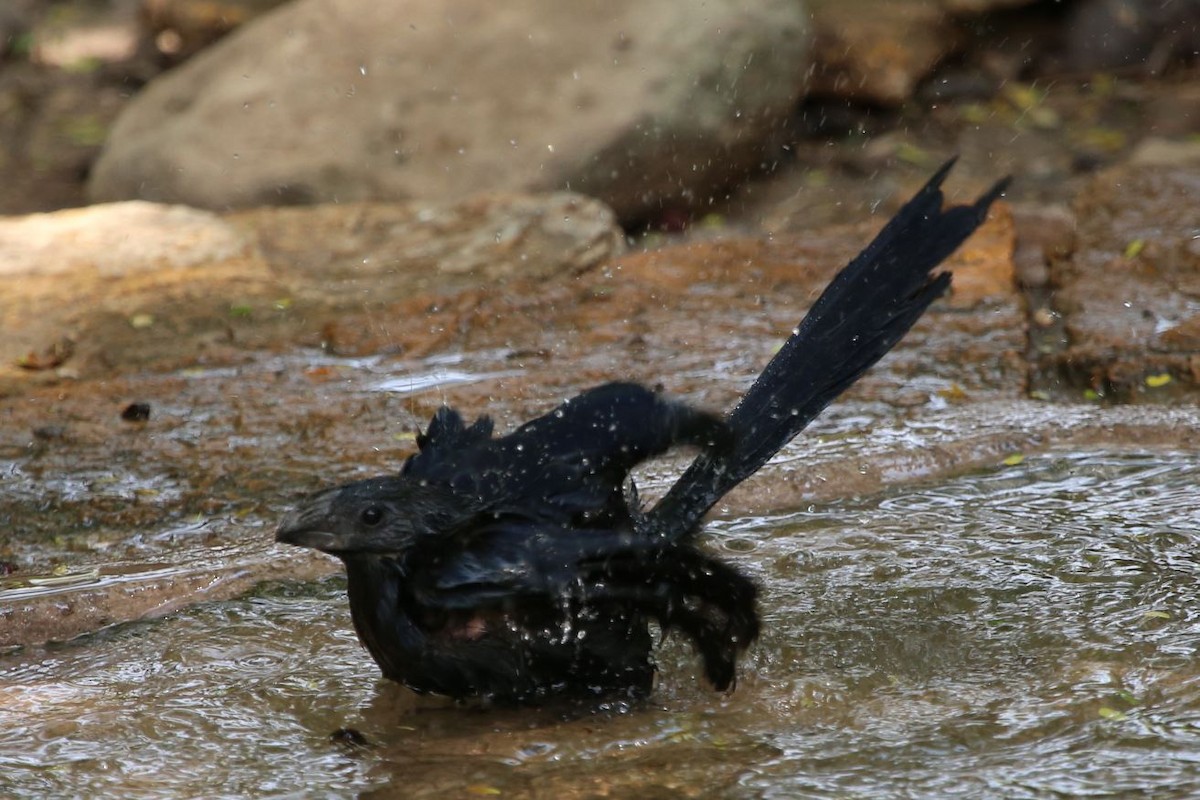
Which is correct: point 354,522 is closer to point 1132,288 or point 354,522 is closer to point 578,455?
point 578,455

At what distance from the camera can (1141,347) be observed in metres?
5.04

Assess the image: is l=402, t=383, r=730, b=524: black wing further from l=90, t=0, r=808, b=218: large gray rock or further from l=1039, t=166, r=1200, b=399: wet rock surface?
l=90, t=0, r=808, b=218: large gray rock

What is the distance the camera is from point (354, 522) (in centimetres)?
288

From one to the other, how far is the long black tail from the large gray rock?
4.18 metres

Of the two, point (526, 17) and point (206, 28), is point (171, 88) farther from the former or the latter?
point (526, 17)

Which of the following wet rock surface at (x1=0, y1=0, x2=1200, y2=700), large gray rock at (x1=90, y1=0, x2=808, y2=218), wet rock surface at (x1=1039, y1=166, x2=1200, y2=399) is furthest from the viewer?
large gray rock at (x1=90, y1=0, x2=808, y2=218)

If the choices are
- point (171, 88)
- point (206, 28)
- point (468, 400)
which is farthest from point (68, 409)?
point (206, 28)

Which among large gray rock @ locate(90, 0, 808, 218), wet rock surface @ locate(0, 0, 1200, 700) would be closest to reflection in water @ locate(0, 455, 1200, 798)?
wet rock surface @ locate(0, 0, 1200, 700)

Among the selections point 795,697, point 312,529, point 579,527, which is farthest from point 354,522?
point 795,697

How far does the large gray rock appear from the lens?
7637 millimetres

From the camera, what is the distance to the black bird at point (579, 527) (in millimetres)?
2945

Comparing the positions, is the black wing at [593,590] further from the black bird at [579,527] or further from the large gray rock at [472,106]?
the large gray rock at [472,106]

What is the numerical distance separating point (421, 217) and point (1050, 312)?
2.66 meters

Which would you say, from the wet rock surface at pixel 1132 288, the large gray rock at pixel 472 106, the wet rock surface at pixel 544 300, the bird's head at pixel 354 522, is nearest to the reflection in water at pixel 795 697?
the wet rock surface at pixel 544 300
